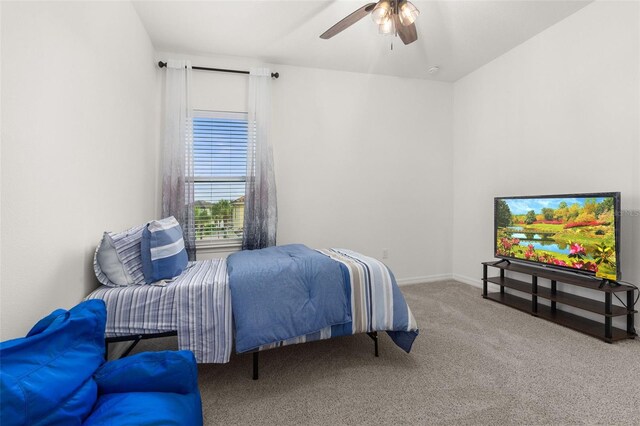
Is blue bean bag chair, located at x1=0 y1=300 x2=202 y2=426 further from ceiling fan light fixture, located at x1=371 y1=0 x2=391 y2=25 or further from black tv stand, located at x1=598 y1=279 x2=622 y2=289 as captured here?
black tv stand, located at x1=598 y1=279 x2=622 y2=289

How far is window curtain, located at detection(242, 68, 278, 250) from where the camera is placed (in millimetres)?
3354

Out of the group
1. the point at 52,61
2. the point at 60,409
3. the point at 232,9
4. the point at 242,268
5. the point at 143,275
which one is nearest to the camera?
the point at 60,409

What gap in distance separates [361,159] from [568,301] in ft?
8.21

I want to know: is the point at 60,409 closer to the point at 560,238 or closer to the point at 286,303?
the point at 286,303

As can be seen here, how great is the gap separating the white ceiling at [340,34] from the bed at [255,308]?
7.11 ft

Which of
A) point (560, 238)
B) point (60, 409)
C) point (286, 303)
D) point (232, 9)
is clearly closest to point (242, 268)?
point (286, 303)

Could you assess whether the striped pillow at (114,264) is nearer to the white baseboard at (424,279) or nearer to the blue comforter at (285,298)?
the blue comforter at (285,298)

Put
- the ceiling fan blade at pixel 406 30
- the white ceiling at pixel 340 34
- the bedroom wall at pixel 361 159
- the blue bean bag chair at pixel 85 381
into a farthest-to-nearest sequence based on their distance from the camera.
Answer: the bedroom wall at pixel 361 159
the white ceiling at pixel 340 34
the ceiling fan blade at pixel 406 30
the blue bean bag chair at pixel 85 381

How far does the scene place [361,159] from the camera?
388 cm

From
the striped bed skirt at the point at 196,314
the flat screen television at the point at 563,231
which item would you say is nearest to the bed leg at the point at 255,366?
the striped bed skirt at the point at 196,314

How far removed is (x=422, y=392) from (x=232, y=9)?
3.17 m

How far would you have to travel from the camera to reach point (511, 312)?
2922 millimetres

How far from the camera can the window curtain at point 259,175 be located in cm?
335

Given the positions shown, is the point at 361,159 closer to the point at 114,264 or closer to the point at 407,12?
the point at 407,12
